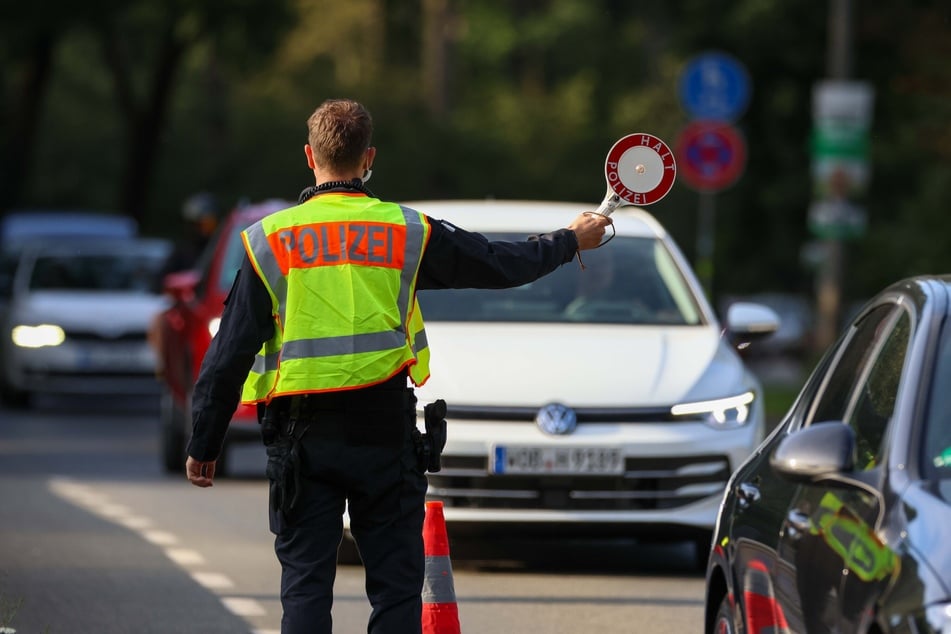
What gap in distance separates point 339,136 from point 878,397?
5.28ft

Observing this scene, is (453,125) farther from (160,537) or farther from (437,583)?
(437,583)

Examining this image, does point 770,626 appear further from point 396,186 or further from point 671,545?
point 396,186

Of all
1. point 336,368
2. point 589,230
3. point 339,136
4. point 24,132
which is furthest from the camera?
point 24,132

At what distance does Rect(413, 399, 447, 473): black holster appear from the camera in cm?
616

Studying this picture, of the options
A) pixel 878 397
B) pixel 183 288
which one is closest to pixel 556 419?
pixel 878 397

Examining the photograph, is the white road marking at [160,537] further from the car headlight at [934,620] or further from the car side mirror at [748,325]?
the car headlight at [934,620]

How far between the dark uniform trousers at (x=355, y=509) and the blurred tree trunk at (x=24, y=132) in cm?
3171

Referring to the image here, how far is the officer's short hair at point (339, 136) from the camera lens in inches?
243

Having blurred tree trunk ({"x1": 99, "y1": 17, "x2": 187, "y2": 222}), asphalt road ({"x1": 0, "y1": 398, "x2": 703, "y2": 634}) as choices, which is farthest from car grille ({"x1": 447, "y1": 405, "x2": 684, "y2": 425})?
blurred tree trunk ({"x1": 99, "y1": 17, "x2": 187, "y2": 222})

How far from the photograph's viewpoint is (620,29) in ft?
240

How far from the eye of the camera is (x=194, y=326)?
15.5 meters

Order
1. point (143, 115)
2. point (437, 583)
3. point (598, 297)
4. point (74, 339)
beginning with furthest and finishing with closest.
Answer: point (143, 115) < point (74, 339) < point (598, 297) < point (437, 583)

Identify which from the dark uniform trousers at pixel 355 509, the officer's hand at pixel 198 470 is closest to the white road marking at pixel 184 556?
the officer's hand at pixel 198 470

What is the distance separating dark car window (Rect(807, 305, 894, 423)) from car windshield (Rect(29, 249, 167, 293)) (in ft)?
59.5
